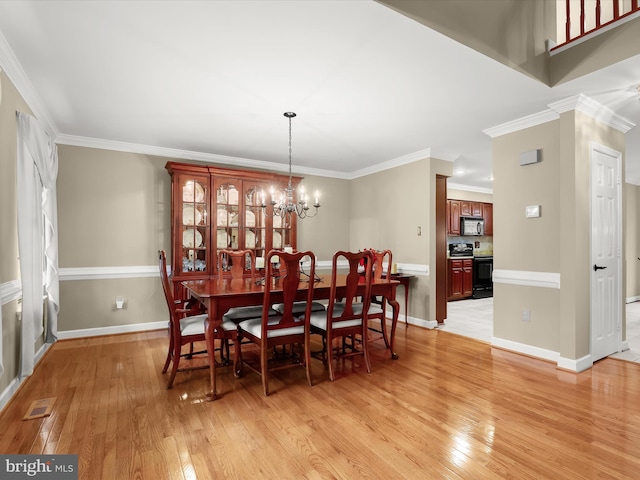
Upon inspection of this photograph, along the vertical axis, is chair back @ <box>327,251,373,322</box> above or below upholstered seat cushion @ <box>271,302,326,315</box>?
above

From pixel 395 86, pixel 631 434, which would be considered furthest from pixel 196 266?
pixel 631 434

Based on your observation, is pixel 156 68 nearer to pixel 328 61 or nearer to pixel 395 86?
pixel 328 61

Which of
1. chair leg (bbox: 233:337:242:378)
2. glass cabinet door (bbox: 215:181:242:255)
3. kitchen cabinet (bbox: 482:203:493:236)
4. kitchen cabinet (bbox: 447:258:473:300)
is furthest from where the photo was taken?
kitchen cabinet (bbox: 482:203:493:236)

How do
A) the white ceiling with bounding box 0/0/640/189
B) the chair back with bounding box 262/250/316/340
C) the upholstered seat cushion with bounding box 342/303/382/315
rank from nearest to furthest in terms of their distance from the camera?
1. the white ceiling with bounding box 0/0/640/189
2. the chair back with bounding box 262/250/316/340
3. the upholstered seat cushion with bounding box 342/303/382/315

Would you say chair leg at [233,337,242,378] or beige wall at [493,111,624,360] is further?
beige wall at [493,111,624,360]

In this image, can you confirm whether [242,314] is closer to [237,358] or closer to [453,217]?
[237,358]

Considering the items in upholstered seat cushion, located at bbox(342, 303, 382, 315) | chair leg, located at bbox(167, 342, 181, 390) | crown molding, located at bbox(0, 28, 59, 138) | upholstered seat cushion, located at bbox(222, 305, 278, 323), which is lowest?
chair leg, located at bbox(167, 342, 181, 390)

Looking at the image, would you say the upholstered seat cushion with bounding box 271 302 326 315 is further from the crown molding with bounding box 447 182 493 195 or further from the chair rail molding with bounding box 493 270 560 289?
the crown molding with bounding box 447 182 493 195

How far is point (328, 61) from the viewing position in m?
2.47

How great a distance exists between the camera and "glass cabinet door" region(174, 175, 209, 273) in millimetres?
4531

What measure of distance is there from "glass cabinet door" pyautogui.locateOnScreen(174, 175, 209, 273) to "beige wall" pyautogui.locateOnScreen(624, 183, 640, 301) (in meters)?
7.94

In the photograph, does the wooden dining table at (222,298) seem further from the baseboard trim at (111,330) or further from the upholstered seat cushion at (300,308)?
the baseboard trim at (111,330)

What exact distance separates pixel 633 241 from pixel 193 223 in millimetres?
8323

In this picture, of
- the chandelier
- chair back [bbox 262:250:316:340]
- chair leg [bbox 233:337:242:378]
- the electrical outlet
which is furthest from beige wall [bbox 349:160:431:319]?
the electrical outlet
